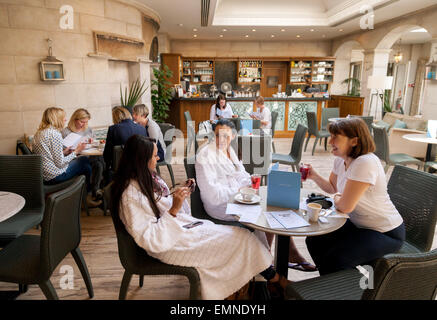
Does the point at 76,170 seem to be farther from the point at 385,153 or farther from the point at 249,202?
the point at 385,153

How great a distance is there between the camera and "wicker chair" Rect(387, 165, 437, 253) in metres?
2.01

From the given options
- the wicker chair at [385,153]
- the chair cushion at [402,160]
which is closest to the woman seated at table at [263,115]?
the wicker chair at [385,153]

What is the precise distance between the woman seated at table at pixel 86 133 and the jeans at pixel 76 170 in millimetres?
122

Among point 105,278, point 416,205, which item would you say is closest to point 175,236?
point 105,278

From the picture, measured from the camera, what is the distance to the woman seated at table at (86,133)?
3920mm

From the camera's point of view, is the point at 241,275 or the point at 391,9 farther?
the point at 391,9

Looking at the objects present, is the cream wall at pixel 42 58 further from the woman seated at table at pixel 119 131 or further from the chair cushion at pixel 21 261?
the chair cushion at pixel 21 261

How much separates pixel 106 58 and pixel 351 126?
4743 millimetres

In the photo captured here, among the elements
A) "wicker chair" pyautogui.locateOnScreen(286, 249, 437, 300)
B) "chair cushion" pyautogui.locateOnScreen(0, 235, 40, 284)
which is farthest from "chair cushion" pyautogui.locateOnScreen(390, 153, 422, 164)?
"chair cushion" pyautogui.locateOnScreen(0, 235, 40, 284)

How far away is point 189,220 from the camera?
6.71 ft

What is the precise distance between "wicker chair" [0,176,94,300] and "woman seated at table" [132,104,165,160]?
2372 millimetres

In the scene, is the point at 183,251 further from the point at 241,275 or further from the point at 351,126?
the point at 351,126
